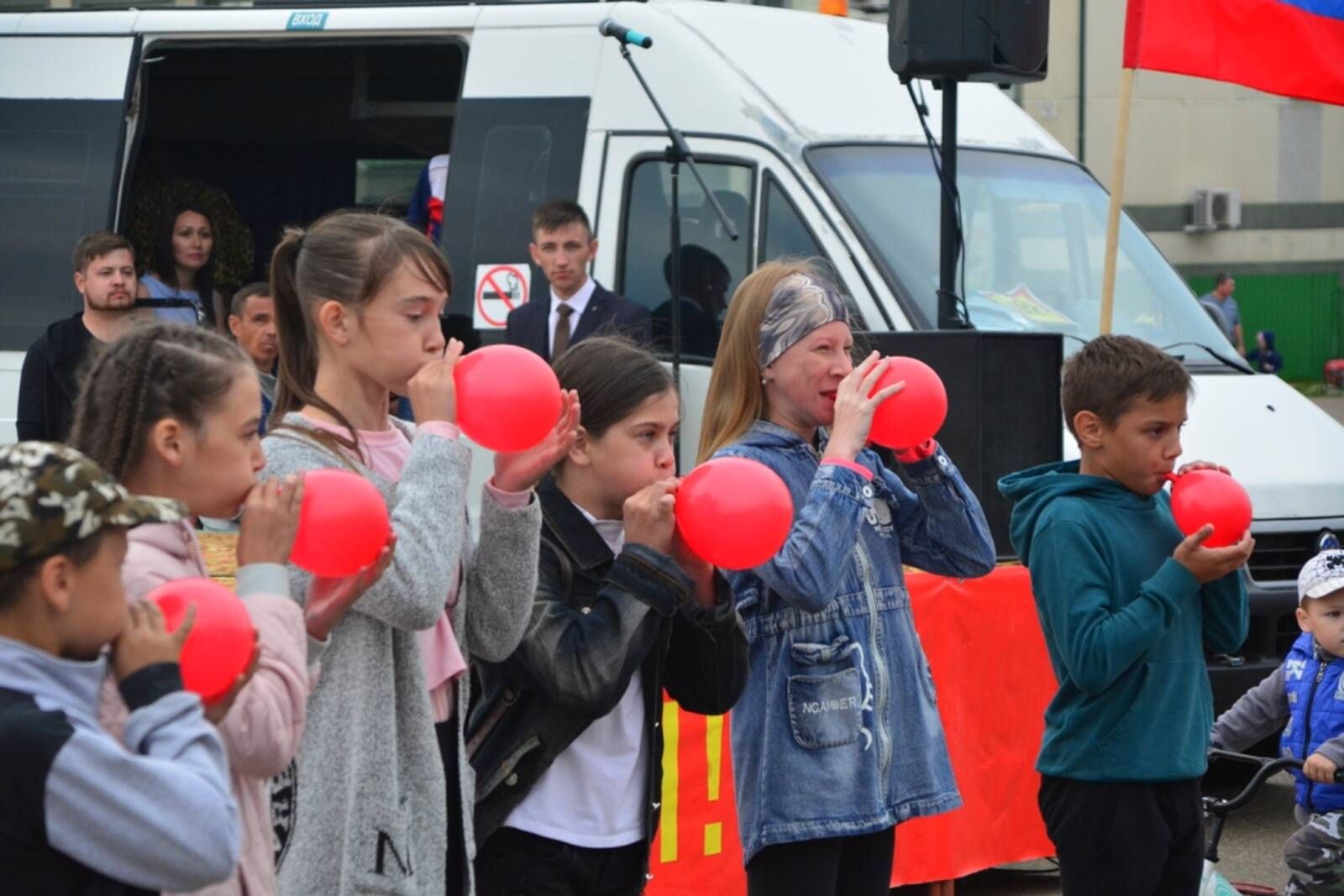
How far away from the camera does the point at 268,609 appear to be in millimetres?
2520

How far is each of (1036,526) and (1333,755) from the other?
105cm

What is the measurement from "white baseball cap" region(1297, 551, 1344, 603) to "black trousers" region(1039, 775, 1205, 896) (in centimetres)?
99

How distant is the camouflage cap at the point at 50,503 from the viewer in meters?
2.14

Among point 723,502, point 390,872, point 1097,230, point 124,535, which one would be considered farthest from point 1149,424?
point 1097,230

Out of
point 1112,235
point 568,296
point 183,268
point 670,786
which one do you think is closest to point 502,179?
point 568,296

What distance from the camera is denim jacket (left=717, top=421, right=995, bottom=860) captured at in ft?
11.7

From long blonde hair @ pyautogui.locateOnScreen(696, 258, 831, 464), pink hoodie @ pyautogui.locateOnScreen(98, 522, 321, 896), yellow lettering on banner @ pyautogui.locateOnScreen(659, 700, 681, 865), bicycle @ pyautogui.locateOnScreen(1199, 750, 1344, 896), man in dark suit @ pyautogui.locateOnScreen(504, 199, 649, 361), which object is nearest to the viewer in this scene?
pink hoodie @ pyautogui.locateOnScreen(98, 522, 321, 896)

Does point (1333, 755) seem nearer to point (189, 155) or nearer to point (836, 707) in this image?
point (836, 707)

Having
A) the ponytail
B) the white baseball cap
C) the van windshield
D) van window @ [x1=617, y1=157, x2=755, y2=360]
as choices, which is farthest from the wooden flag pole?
the ponytail

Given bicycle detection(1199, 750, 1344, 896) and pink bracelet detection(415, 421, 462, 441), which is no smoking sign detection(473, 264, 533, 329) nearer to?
bicycle detection(1199, 750, 1344, 896)

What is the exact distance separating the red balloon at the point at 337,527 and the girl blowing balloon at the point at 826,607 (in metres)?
1.02

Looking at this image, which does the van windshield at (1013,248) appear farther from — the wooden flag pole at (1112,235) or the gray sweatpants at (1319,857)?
the gray sweatpants at (1319,857)

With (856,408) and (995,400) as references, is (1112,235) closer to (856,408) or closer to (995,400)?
(995,400)

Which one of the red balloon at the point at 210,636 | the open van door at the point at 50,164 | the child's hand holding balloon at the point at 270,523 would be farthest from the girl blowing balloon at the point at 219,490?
the open van door at the point at 50,164
